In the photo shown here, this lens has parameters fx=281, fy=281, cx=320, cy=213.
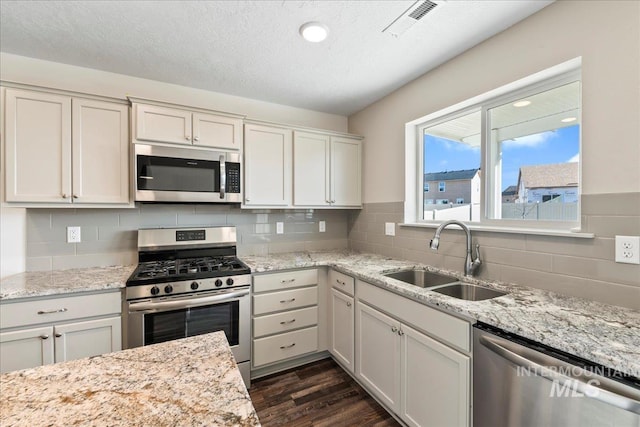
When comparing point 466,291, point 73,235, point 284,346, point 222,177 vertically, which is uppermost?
point 222,177

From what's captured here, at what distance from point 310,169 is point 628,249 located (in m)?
2.22

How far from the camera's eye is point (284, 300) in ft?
7.59

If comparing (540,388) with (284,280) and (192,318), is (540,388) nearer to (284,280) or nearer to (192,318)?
(284,280)

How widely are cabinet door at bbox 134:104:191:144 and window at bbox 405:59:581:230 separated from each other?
1940mm

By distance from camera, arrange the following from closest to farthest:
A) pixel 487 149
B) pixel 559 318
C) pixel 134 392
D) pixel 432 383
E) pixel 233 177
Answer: pixel 134 392
pixel 559 318
pixel 432 383
pixel 487 149
pixel 233 177

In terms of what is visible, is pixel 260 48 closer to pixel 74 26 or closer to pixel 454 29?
pixel 74 26

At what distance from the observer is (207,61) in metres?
2.11

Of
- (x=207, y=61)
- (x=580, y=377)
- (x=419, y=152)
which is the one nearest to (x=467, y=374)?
(x=580, y=377)

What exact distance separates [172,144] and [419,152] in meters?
2.10

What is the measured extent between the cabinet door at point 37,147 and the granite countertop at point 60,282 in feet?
1.72

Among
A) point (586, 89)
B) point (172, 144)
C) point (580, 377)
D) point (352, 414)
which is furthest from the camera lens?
point (172, 144)

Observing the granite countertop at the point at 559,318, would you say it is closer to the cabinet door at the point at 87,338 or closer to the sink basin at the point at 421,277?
the sink basin at the point at 421,277

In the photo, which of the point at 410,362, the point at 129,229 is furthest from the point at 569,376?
the point at 129,229

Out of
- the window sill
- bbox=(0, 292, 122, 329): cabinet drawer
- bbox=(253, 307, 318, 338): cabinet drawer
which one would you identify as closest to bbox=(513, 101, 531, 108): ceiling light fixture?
the window sill
